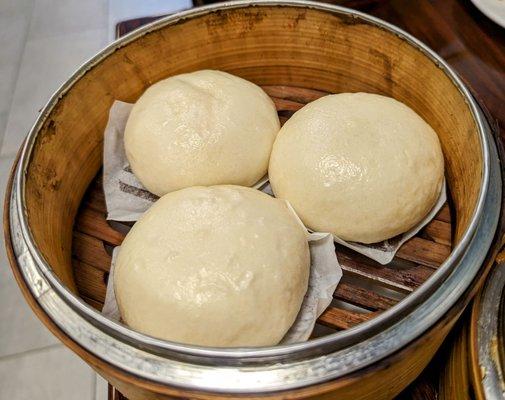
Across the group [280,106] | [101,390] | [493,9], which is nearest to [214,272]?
[280,106]

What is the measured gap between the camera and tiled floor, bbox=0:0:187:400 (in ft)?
5.02

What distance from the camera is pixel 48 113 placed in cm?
103

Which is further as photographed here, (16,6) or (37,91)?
(16,6)

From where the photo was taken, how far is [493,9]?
127cm

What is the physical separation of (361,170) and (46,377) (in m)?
1.21

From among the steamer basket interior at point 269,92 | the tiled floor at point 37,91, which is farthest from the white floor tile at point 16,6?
the steamer basket interior at point 269,92

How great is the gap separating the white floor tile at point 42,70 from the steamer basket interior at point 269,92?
1230 mm

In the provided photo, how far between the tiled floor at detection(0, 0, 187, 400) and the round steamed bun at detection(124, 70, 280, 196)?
0.83m

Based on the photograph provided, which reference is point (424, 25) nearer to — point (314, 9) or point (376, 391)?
point (314, 9)

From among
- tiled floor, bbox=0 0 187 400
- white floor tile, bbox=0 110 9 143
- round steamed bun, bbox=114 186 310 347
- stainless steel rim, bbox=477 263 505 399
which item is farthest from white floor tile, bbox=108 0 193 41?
stainless steel rim, bbox=477 263 505 399

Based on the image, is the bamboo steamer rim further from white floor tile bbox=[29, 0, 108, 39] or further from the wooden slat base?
white floor tile bbox=[29, 0, 108, 39]

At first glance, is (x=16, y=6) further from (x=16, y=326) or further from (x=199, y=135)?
(x=199, y=135)

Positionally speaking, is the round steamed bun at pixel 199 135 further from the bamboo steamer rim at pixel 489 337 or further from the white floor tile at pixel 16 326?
the white floor tile at pixel 16 326

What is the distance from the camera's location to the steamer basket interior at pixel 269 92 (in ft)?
3.13
